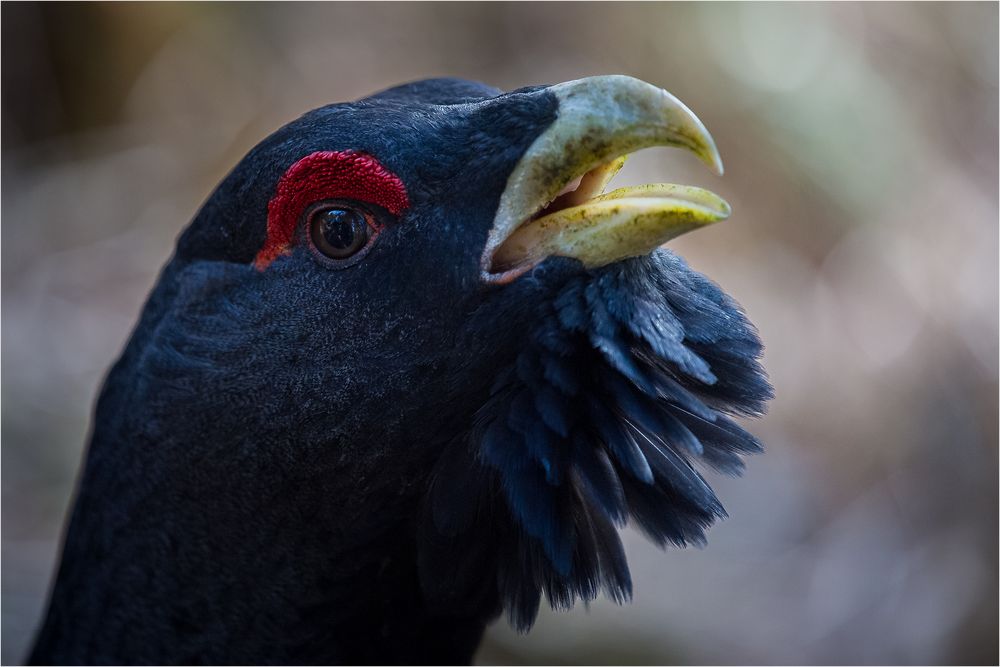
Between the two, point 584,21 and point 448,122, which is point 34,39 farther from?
point 448,122

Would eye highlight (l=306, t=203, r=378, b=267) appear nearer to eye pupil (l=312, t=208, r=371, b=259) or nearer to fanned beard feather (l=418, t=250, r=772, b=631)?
eye pupil (l=312, t=208, r=371, b=259)

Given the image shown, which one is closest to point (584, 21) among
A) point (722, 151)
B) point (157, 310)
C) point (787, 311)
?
point (722, 151)

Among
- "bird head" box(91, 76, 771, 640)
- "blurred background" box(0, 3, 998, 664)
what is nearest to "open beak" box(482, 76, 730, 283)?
"bird head" box(91, 76, 771, 640)

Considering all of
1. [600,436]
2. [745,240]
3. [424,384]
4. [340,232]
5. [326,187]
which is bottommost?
[600,436]

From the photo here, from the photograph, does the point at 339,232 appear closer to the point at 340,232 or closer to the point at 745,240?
the point at 340,232

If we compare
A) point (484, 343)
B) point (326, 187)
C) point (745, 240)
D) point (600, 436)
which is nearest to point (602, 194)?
point (484, 343)

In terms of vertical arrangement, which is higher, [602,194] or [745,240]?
[745,240]

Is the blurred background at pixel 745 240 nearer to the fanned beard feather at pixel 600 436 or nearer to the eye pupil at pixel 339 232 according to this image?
the fanned beard feather at pixel 600 436
